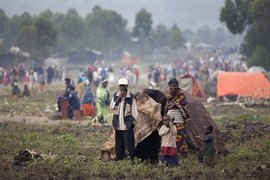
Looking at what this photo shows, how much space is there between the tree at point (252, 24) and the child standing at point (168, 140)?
20312mm

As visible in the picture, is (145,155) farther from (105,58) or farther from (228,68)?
(105,58)

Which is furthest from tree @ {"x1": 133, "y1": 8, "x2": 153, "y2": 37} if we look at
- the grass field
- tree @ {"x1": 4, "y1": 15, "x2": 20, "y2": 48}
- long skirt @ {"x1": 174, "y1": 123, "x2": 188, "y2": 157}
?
long skirt @ {"x1": 174, "y1": 123, "x2": 188, "y2": 157}

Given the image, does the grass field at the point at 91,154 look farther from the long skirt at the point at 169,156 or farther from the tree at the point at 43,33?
the tree at the point at 43,33

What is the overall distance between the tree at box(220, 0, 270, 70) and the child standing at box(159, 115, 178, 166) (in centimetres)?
2031

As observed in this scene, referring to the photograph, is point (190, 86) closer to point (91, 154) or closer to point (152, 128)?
point (91, 154)

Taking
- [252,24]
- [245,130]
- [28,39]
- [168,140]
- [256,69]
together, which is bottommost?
[245,130]

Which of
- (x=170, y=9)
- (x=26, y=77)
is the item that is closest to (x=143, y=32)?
(x=26, y=77)

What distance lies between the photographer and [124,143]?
10.6m

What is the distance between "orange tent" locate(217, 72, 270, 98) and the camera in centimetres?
2527

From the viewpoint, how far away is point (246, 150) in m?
11.4

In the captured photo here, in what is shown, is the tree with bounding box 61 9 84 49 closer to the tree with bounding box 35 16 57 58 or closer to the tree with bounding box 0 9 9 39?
the tree with bounding box 0 9 9 39

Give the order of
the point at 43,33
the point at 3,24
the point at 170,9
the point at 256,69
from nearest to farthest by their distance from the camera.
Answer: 1. the point at 256,69
2. the point at 43,33
3. the point at 3,24
4. the point at 170,9

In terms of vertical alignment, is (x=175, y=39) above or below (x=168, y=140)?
above

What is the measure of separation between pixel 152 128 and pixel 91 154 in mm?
2051
